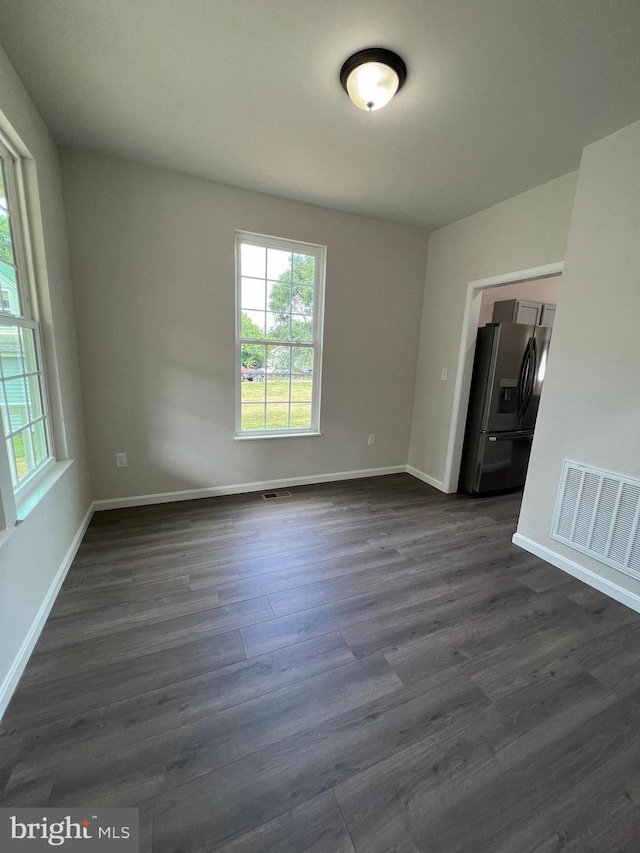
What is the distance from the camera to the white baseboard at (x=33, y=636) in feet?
4.33

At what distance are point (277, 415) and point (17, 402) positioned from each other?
205 centimetres

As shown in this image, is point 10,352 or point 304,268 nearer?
point 10,352

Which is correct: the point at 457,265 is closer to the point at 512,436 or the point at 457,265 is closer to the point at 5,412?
the point at 512,436

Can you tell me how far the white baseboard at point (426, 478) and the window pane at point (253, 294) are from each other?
2535mm

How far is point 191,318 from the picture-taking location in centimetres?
288

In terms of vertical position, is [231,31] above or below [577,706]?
above

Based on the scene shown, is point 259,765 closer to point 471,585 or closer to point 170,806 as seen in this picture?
point 170,806

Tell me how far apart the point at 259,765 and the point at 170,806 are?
282 millimetres

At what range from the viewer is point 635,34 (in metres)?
1.37

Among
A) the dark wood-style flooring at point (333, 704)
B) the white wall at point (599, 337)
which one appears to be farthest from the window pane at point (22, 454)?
the white wall at point (599, 337)

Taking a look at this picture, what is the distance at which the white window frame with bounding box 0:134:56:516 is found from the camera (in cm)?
169

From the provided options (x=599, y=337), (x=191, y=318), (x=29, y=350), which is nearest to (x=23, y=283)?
(x=29, y=350)

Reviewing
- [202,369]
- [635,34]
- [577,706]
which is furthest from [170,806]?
[635,34]

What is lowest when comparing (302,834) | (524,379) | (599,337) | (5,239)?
(302,834)
